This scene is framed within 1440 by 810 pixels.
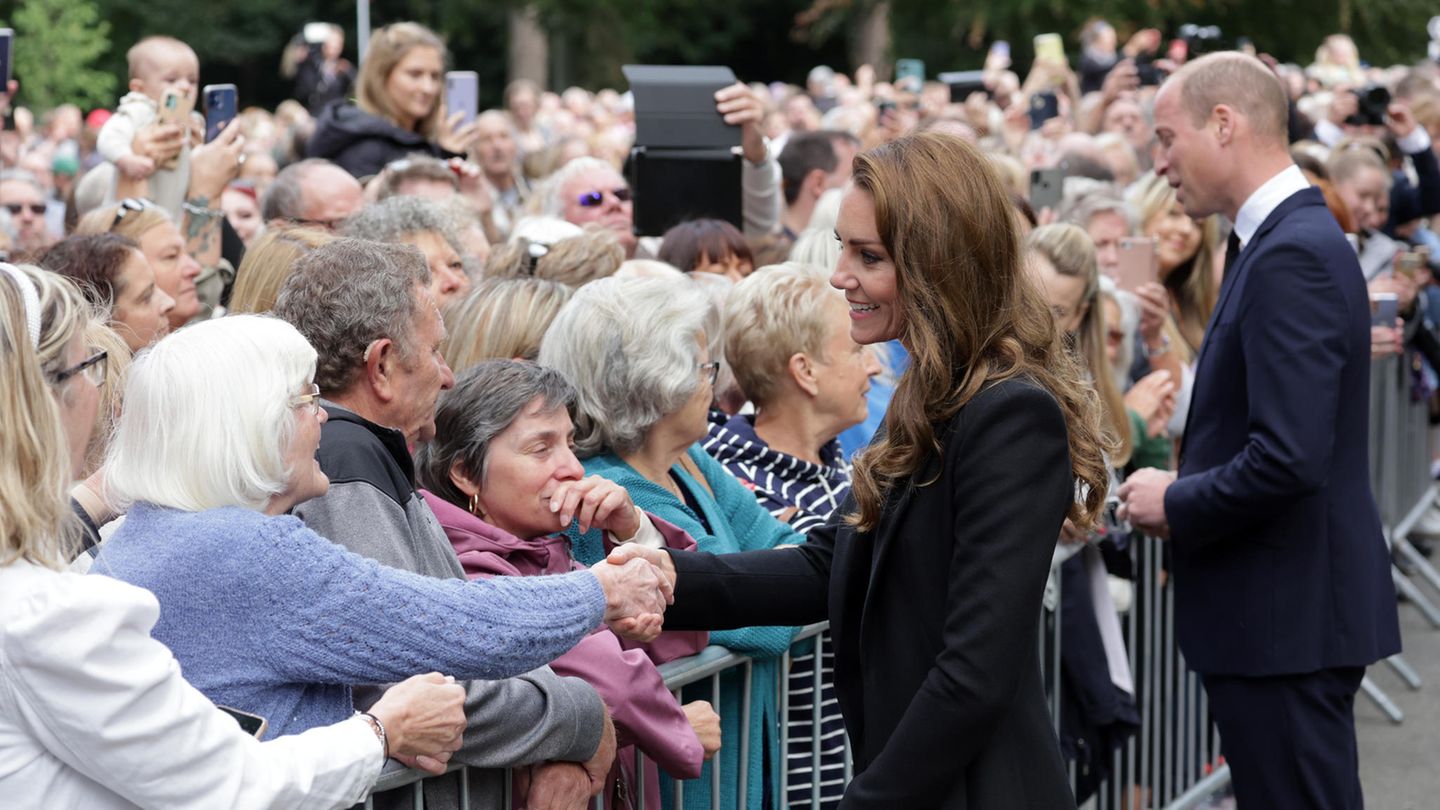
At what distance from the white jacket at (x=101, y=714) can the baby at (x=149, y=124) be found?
12.4 feet

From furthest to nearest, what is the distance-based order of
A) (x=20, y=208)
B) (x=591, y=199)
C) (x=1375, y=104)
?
(x=1375, y=104) < (x=20, y=208) < (x=591, y=199)

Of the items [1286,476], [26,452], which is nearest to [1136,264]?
[1286,476]

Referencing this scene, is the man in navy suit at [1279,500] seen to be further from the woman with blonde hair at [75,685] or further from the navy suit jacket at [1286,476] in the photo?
the woman with blonde hair at [75,685]

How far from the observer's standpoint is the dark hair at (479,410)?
332cm

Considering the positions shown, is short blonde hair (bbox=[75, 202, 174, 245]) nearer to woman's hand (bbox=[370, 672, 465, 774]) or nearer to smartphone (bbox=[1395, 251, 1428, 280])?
woman's hand (bbox=[370, 672, 465, 774])

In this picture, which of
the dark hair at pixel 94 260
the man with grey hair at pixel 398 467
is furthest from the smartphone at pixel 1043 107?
the man with grey hair at pixel 398 467

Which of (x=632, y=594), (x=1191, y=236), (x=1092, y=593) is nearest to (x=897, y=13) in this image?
(x=1191, y=236)

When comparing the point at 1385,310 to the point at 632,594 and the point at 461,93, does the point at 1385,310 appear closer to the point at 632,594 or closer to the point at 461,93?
the point at 461,93

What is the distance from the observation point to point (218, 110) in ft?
20.6

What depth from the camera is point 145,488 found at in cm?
249

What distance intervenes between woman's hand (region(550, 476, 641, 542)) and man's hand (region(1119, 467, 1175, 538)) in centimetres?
144

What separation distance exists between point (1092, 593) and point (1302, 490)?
1.24 m

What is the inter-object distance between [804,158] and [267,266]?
4.21 m

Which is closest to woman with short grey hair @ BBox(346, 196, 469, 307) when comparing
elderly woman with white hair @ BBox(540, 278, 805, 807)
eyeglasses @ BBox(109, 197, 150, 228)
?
eyeglasses @ BBox(109, 197, 150, 228)
